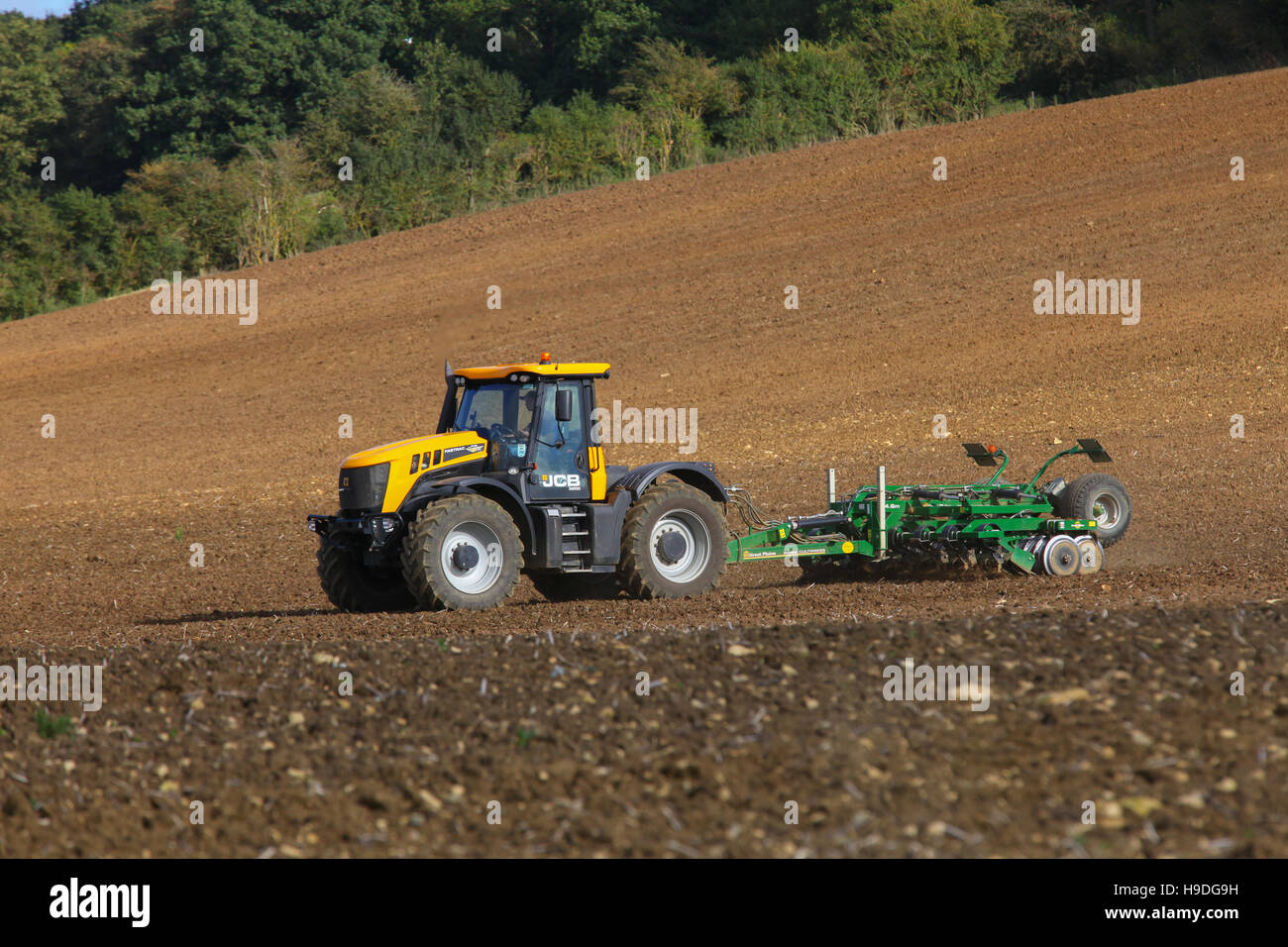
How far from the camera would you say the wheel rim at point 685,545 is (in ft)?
38.1

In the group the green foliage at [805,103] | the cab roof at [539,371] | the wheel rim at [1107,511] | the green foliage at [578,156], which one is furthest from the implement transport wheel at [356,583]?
the green foliage at [805,103]

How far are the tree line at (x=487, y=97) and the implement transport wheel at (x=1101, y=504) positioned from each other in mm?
27266

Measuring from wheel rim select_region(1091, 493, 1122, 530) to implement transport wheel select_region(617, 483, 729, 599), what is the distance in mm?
3557

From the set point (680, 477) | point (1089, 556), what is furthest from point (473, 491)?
point (1089, 556)

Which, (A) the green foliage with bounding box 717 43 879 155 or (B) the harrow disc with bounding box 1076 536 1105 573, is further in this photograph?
(A) the green foliage with bounding box 717 43 879 155

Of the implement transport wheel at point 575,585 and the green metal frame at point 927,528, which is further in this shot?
the implement transport wheel at point 575,585

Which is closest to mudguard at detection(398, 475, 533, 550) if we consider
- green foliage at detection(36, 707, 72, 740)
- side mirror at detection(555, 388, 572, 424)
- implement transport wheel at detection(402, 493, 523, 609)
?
implement transport wheel at detection(402, 493, 523, 609)

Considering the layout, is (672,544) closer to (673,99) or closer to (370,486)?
(370,486)

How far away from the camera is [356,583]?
11258mm

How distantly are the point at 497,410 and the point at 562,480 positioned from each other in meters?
0.81

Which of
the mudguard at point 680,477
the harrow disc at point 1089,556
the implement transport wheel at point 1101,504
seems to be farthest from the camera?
the implement transport wheel at point 1101,504

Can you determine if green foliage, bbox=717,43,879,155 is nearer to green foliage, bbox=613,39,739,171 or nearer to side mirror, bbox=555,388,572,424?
green foliage, bbox=613,39,739,171

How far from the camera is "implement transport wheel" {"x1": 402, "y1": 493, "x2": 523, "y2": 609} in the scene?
10.4m

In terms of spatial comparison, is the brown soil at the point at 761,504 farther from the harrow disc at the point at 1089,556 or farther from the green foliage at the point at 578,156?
the green foliage at the point at 578,156
